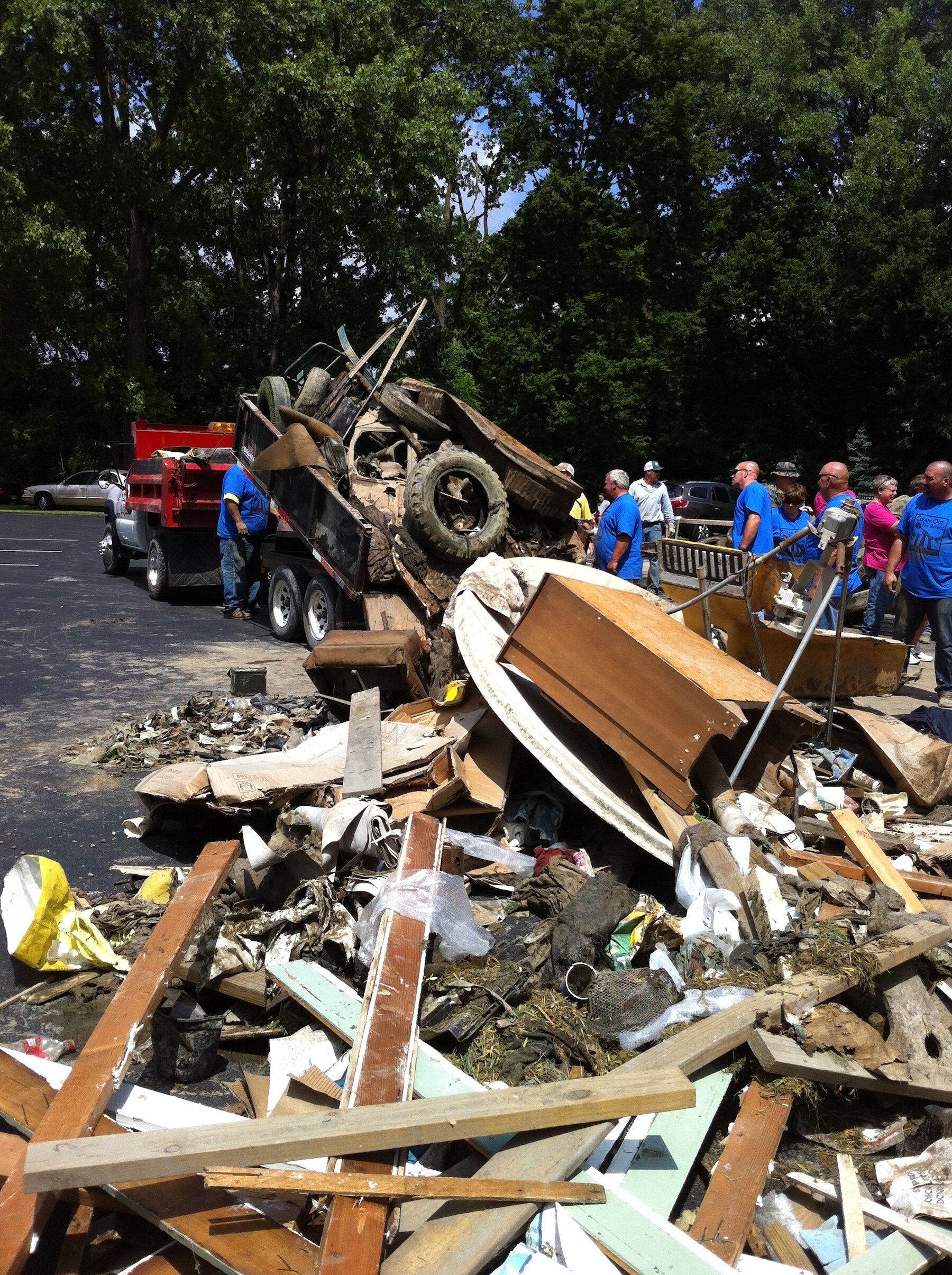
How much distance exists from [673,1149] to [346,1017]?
1.10m

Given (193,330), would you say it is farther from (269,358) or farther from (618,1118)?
(618,1118)

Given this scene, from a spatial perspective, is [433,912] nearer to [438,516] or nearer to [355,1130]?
[355,1130]

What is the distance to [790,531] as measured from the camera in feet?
26.0

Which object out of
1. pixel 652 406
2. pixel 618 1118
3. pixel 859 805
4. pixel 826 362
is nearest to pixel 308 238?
pixel 652 406

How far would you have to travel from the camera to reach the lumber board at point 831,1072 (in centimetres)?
291

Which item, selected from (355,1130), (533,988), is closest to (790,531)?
(533,988)

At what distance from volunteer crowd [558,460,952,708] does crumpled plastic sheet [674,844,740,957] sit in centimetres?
243

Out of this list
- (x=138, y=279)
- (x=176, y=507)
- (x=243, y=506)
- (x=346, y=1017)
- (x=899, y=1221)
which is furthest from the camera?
(x=138, y=279)

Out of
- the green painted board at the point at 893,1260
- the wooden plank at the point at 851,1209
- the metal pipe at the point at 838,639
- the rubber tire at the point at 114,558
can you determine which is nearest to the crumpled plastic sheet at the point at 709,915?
the wooden plank at the point at 851,1209

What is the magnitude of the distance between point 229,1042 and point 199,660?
5963 millimetres

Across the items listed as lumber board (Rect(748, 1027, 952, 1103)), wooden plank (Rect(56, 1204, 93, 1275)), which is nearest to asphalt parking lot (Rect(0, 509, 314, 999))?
wooden plank (Rect(56, 1204, 93, 1275))

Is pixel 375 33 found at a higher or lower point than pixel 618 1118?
higher

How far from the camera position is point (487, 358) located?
30.5m

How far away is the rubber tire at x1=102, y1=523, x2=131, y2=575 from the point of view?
14445 millimetres
